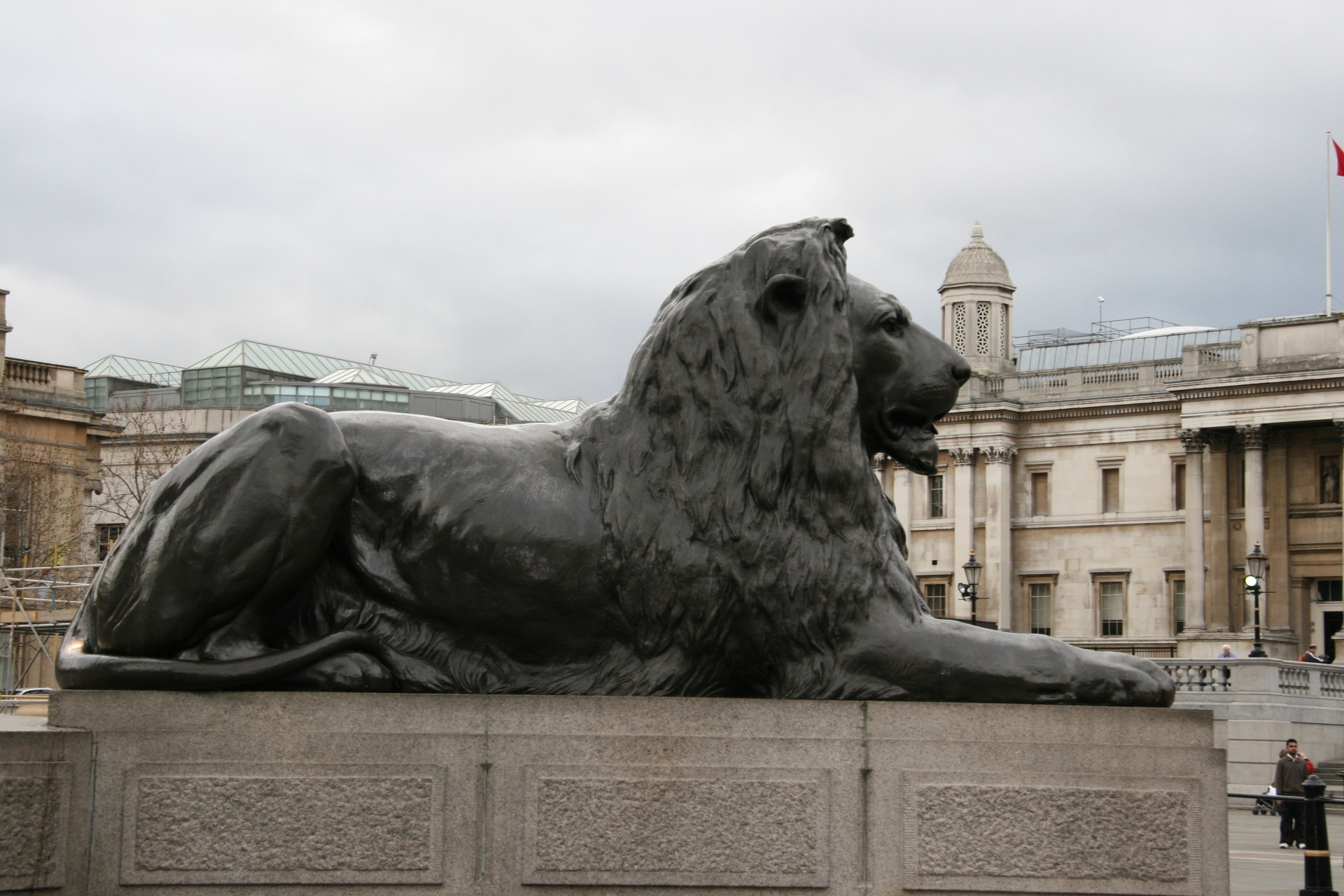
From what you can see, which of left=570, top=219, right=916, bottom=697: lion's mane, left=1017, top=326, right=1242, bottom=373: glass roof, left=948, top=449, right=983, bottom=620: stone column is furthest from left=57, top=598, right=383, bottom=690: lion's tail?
left=1017, top=326, right=1242, bottom=373: glass roof

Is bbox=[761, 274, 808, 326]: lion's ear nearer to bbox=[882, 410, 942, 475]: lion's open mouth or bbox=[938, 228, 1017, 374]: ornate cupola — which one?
bbox=[882, 410, 942, 475]: lion's open mouth

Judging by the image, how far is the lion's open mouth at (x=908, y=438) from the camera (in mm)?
5184

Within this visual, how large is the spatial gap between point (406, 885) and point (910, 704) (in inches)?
56.6

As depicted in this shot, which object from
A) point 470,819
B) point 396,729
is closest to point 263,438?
point 396,729

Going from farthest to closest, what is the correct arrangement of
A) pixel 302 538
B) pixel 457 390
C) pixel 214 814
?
pixel 457 390 → pixel 302 538 → pixel 214 814

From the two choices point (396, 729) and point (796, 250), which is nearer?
point (396, 729)

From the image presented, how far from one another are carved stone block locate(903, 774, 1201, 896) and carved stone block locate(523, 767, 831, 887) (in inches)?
10.9

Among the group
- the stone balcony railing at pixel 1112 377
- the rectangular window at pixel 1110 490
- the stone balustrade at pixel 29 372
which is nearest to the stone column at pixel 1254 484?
the stone balcony railing at pixel 1112 377

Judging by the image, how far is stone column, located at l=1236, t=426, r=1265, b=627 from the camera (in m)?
58.3

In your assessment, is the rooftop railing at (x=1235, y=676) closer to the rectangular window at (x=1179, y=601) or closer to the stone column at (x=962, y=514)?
A: the rectangular window at (x=1179, y=601)

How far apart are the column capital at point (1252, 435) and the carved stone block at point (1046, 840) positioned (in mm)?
56805

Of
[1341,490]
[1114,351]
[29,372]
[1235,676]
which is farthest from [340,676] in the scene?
[1114,351]

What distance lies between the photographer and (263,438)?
4.87m

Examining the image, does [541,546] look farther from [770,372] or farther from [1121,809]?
[1121,809]
